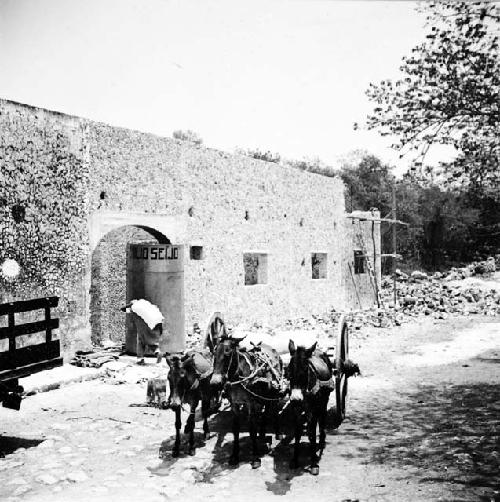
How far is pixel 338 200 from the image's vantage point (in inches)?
714

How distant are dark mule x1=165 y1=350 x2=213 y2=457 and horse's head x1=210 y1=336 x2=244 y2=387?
0.50 metres

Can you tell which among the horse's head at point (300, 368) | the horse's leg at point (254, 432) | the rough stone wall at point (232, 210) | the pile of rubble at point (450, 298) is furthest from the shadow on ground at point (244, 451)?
the pile of rubble at point (450, 298)

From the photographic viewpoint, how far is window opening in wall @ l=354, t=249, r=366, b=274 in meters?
19.4

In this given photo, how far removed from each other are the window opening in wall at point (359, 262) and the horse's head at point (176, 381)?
14.7 meters

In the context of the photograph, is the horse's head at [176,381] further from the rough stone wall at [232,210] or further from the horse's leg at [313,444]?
the rough stone wall at [232,210]

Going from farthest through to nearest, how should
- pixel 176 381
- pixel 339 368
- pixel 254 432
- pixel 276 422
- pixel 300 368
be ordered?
1. pixel 339 368
2. pixel 276 422
3. pixel 176 381
4. pixel 254 432
5. pixel 300 368

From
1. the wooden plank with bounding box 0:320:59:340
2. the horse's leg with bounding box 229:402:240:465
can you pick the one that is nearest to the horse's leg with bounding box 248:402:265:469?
the horse's leg with bounding box 229:402:240:465

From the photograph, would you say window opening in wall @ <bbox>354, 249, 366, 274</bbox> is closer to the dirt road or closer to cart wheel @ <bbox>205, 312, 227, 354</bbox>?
the dirt road

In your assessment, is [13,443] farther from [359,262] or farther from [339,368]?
[359,262]

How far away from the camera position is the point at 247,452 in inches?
214

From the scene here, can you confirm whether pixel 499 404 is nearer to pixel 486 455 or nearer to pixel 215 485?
pixel 486 455

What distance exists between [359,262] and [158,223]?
10.4m

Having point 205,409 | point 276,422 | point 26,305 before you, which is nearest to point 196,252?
point 26,305

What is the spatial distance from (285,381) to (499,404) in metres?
3.59
